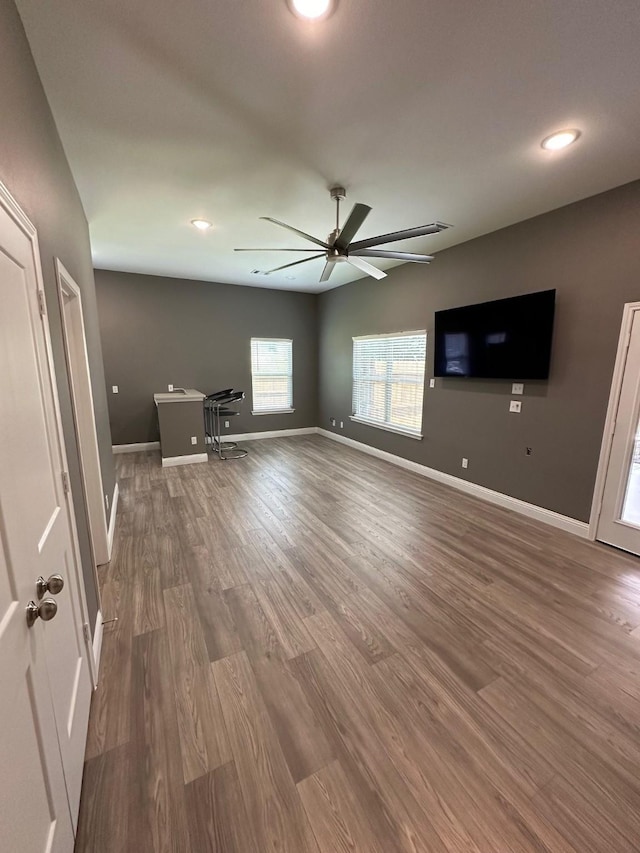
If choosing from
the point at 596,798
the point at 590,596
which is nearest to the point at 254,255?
the point at 590,596

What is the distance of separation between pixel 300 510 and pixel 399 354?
2766 millimetres

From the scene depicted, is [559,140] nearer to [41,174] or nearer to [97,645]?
[41,174]

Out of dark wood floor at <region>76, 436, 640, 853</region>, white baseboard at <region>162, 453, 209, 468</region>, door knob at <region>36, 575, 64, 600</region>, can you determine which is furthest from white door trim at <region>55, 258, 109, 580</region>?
white baseboard at <region>162, 453, 209, 468</region>

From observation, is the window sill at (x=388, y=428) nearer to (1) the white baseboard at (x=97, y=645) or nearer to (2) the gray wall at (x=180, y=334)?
(2) the gray wall at (x=180, y=334)

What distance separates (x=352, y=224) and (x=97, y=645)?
299 centimetres

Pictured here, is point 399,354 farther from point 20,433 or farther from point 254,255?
point 20,433

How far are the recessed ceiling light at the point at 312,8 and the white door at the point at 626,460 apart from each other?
2829 millimetres

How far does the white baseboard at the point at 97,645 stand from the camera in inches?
64.2

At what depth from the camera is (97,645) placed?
179 centimetres

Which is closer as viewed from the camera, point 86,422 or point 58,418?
point 58,418

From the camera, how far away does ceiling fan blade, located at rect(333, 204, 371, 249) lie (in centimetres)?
217

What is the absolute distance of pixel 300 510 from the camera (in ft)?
11.8

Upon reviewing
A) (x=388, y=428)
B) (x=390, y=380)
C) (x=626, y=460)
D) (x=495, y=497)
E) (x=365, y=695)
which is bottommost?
(x=365, y=695)

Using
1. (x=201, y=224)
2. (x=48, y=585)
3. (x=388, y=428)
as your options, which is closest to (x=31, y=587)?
(x=48, y=585)
